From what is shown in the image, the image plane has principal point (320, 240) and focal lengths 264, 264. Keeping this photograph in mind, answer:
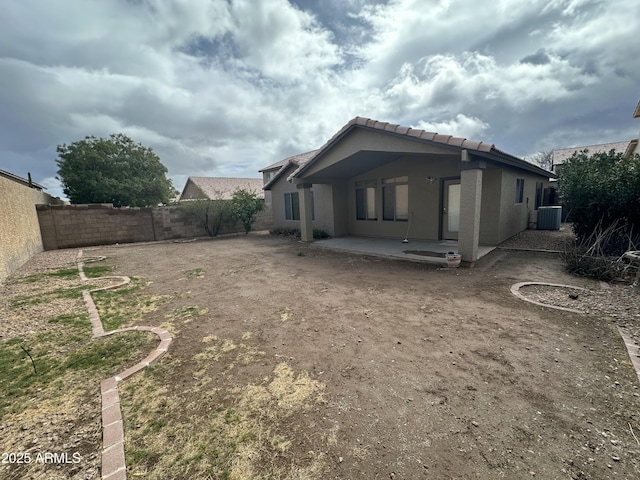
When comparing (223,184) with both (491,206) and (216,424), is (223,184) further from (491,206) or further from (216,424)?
(216,424)

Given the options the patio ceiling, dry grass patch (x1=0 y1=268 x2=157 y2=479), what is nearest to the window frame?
the patio ceiling

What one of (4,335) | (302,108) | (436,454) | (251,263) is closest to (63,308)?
(4,335)

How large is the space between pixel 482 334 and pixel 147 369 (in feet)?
13.6

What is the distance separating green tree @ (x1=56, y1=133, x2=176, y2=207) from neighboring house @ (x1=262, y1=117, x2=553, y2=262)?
61.3 feet

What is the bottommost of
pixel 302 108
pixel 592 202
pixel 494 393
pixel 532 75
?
pixel 494 393

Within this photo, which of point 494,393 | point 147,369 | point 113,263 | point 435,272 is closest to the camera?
point 494,393

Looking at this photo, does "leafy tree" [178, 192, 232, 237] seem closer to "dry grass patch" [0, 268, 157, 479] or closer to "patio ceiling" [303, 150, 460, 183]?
"patio ceiling" [303, 150, 460, 183]

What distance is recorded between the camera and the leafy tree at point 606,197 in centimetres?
645

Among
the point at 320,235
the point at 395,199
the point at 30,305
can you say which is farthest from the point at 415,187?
the point at 30,305

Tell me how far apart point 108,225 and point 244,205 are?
6.78 m

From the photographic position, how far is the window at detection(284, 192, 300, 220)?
14.4 m

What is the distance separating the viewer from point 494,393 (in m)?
2.45

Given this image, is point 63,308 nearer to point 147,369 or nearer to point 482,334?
point 147,369

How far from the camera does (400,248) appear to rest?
361 inches
